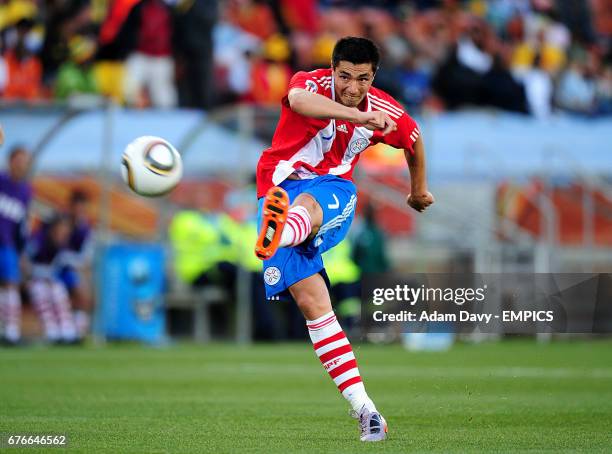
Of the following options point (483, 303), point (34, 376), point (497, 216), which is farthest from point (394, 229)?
point (483, 303)

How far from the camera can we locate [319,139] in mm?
7070

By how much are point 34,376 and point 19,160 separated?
5.10m

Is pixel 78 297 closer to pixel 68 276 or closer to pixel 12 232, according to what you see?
pixel 68 276

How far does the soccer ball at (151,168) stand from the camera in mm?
7566

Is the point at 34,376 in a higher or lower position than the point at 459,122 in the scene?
lower

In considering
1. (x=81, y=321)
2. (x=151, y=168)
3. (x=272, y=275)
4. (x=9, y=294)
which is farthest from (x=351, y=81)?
(x=81, y=321)

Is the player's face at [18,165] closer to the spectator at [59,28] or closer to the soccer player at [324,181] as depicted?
the spectator at [59,28]

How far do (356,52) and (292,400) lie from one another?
3.31m

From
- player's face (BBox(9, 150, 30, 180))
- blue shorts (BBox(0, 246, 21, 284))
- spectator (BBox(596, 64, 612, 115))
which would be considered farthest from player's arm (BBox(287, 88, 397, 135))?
spectator (BBox(596, 64, 612, 115))

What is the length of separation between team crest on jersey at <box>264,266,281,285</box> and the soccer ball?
107 cm

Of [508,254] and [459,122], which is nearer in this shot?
[508,254]

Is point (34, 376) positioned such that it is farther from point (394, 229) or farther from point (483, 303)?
point (394, 229)

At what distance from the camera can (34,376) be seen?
11.2 meters

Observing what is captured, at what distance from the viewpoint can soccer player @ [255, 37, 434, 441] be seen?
650cm
